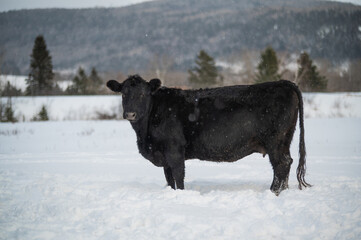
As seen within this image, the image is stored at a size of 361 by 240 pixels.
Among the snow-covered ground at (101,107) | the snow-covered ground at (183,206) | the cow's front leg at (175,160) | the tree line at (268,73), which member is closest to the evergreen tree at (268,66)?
the tree line at (268,73)

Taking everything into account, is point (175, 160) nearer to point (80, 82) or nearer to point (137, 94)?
point (137, 94)

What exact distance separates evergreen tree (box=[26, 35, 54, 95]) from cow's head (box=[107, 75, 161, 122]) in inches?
2035

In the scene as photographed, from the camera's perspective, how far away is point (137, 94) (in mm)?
6637

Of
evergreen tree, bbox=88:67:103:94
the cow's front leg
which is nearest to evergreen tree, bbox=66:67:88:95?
evergreen tree, bbox=88:67:103:94

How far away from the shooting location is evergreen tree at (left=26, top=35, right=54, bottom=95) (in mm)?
55969

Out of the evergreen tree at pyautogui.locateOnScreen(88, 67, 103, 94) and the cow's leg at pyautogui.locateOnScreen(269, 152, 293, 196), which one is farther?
the evergreen tree at pyautogui.locateOnScreen(88, 67, 103, 94)

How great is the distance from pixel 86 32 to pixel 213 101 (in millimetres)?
159452

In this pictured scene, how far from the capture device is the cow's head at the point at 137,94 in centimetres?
652

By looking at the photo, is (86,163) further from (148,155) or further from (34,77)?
(34,77)

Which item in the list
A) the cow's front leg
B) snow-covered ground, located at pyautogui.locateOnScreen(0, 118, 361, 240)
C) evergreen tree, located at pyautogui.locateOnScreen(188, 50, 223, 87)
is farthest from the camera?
evergreen tree, located at pyautogui.locateOnScreen(188, 50, 223, 87)

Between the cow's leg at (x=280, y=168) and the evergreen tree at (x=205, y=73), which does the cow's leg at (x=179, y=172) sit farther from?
the evergreen tree at (x=205, y=73)

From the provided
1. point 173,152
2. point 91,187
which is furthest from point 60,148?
point 173,152

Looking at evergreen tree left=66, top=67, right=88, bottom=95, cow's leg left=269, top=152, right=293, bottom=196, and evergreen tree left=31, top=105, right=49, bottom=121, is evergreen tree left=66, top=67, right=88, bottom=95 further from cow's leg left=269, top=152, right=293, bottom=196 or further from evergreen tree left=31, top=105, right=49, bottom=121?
cow's leg left=269, top=152, right=293, bottom=196

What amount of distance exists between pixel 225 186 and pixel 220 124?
1576 millimetres
